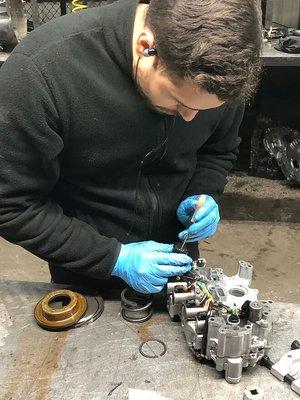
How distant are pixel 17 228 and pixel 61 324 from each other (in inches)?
9.5

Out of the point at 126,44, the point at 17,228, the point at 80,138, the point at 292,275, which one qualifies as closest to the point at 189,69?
the point at 126,44

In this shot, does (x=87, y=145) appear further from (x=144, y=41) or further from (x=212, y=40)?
(x=212, y=40)

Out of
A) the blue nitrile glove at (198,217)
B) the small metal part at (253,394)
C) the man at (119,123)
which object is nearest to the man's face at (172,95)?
the man at (119,123)

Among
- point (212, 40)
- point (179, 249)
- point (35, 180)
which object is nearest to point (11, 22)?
point (35, 180)

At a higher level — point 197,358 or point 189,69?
point 189,69

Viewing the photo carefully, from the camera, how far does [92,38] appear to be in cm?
102

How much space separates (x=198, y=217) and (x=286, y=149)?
1839 millimetres

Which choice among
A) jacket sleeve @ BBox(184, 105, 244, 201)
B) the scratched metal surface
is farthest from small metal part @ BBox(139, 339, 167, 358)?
jacket sleeve @ BBox(184, 105, 244, 201)

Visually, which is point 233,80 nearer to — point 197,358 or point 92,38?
point 92,38

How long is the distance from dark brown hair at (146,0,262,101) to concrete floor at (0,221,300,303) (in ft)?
5.24

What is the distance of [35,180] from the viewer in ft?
3.51

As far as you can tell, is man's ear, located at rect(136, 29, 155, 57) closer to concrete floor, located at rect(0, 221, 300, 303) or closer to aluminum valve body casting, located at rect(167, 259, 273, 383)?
aluminum valve body casting, located at rect(167, 259, 273, 383)

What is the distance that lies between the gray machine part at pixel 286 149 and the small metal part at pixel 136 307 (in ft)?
6.27

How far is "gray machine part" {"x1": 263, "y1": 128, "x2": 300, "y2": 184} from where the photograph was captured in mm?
2914
